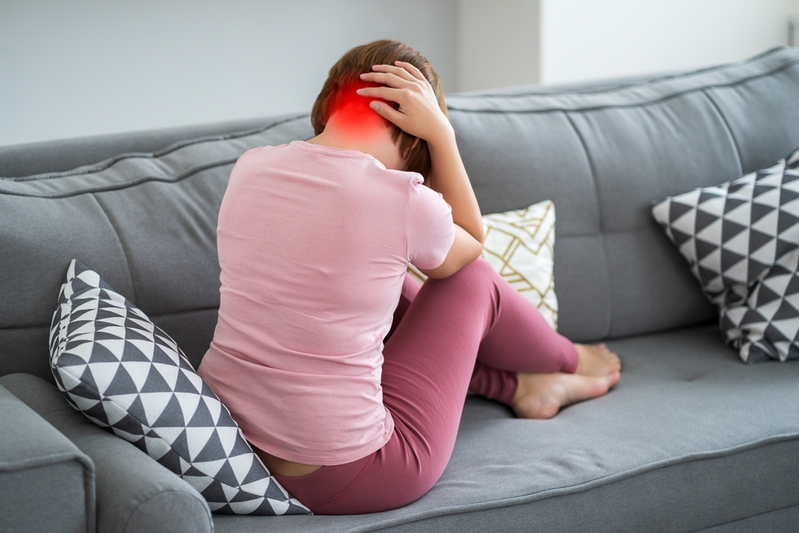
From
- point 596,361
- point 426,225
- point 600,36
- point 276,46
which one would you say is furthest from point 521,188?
point 600,36

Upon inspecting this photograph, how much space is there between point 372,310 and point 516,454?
394mm

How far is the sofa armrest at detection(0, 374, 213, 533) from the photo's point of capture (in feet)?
2.49

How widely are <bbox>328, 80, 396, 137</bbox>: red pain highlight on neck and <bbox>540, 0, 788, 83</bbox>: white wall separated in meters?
1.83

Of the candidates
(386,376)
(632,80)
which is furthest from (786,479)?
(632,80)

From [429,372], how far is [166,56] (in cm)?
174

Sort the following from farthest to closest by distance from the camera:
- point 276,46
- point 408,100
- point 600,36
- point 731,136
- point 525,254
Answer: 1. point 600,36
2. point 276,46
3. point 731,136
4. point 525,254
5. point 408,100

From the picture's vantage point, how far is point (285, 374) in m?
0.95

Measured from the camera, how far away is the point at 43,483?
2.47ft

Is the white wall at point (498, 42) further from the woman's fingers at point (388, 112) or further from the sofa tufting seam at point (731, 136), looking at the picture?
the woman's fingers at point (388, 112)

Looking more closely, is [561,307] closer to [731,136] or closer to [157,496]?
[731,136]

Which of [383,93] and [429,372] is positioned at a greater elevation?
[383,93]

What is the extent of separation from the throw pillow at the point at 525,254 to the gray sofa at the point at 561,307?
3.2 inches

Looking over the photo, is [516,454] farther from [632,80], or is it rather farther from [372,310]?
[632,80]

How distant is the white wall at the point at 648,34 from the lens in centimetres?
271
